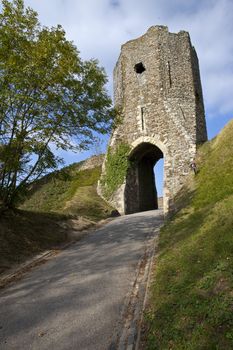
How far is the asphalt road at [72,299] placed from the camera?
19.7ft

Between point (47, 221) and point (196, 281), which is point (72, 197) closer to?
point (47, 221)

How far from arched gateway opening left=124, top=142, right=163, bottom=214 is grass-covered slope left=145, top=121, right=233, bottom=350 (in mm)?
11840

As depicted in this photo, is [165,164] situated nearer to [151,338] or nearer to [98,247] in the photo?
[98,247]

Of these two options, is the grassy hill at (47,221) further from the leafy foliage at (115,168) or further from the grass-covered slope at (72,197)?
the leafy foliage at (115,168)

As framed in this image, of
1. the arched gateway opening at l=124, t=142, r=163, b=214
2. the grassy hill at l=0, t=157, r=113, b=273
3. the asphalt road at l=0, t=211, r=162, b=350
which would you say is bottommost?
the asphalt road at l=0, t=211, r=162, b=350

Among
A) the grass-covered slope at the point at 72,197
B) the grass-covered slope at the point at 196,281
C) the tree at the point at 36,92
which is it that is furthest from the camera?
the grass-covered slope at the point at 72,197

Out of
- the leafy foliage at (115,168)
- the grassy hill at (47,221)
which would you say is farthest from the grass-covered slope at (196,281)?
the leafy foliage at (115,168)

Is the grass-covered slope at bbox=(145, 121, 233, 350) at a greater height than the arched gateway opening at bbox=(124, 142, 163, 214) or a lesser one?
lesser

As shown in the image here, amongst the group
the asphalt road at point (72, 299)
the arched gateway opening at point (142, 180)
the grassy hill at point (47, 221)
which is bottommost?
the asphalt road at point (72, 299)

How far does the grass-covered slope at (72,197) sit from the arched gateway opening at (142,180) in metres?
2.47

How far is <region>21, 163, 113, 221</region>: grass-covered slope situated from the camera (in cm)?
2270

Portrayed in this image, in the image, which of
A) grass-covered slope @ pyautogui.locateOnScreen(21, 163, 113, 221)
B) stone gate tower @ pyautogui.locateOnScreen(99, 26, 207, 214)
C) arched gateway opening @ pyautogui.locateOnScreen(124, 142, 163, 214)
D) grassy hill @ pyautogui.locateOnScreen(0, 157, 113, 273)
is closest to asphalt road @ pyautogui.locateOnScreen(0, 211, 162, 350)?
grassy hill @ pyautogui.locateOnScreen(0, 157, 113, 273)

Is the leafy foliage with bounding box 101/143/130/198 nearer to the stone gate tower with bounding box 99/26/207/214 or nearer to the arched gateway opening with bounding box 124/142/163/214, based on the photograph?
the stone gate tower with bounding box 99/26/207/214

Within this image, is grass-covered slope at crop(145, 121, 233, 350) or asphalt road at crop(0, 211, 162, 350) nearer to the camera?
grass-covered slope at crop(145, 121, 233, 350)
